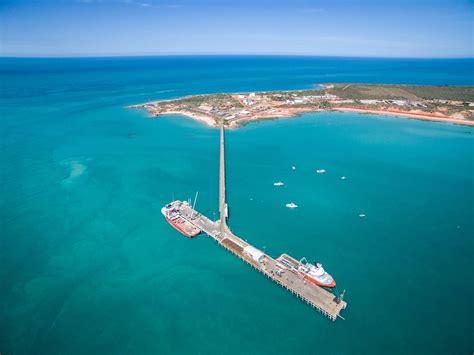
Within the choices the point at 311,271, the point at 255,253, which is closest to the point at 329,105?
the point at 255,253

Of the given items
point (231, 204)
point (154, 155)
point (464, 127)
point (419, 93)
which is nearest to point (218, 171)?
point (231, 204)

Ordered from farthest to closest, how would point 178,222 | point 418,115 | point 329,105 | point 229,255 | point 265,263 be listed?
point 329,105
point 418,115
point 178,222
point 229,255
point 265,263

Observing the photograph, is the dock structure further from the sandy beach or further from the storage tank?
the sandy beach

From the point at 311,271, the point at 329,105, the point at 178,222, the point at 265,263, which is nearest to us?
the point at 311,271

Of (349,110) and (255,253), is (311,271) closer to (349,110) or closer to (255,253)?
(255,253)

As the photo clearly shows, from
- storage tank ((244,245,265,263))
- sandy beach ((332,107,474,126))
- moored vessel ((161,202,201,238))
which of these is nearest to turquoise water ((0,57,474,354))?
moored vessel ((161,202,201,238))

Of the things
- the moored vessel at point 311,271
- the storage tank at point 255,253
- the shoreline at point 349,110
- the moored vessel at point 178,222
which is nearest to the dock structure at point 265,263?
the storage tank at point 255,253

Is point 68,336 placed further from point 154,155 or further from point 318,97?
point 318,97
